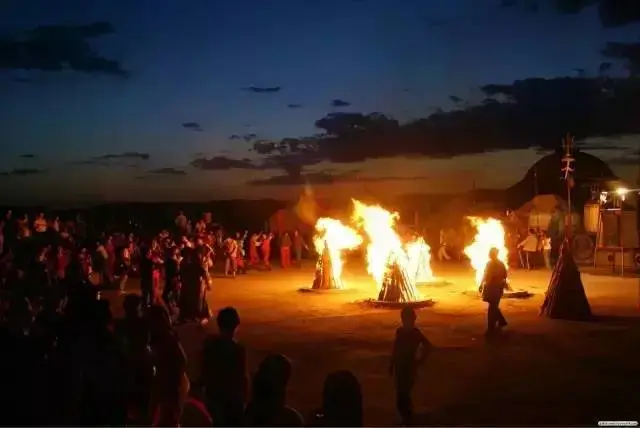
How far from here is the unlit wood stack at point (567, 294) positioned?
1728cm

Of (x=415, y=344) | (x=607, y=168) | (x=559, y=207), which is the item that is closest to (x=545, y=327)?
(x=415, y=344)

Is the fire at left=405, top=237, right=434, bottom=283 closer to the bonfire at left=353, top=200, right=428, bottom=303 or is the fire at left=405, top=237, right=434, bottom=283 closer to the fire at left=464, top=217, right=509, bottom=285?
the bonfire at left=353, top=200, right=428, bottom=303

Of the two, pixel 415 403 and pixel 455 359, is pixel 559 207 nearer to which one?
pixel 455 359

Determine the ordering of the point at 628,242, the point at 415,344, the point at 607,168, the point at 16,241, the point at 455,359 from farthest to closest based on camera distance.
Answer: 1. the point at 607,168
2. the point at 628,242
3. the point at 16,241
4. the point at 455,359
5. the point at 415,344

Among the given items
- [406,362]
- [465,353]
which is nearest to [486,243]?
[465,353]

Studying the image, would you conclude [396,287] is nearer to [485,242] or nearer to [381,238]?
[381,238]

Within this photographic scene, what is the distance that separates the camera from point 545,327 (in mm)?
16375

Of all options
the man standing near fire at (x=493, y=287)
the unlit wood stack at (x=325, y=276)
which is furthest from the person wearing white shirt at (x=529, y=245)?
the man standing near fire at (x=493, y=287)

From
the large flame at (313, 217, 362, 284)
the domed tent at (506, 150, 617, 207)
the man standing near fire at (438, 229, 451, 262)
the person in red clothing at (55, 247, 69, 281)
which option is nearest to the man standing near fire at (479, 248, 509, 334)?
the large flame at (313, 217, 362, 284)

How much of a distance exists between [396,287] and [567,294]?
173 inches

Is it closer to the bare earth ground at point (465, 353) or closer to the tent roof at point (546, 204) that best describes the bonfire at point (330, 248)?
the bare earth ground at point (465, 353)

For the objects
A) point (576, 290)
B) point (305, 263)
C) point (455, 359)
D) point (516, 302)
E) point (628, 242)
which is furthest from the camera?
point (305, 263)

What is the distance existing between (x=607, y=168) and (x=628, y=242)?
33787mm

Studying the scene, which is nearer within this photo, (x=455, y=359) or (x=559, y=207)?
(x=455, y=359)
